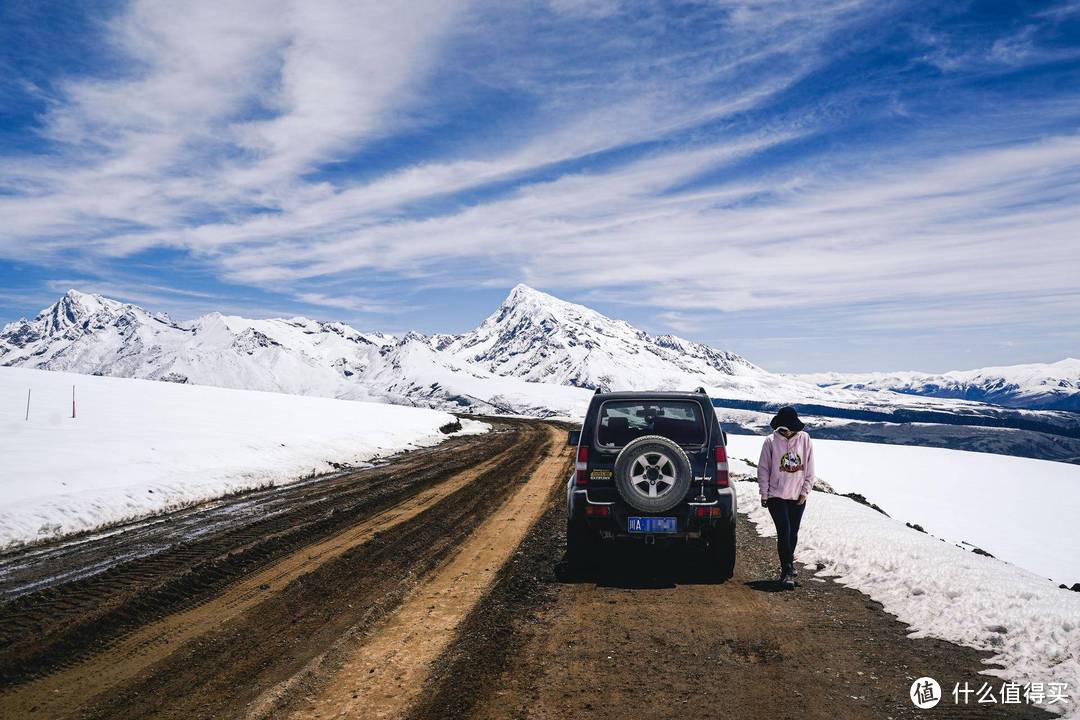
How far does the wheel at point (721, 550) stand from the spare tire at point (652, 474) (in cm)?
71

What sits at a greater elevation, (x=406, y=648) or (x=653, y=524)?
(x=653, y=524)

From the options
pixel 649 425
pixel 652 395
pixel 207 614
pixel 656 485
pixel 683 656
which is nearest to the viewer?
pixel 683 656

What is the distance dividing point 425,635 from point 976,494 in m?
33.7

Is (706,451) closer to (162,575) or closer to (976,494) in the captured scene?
(162,575)

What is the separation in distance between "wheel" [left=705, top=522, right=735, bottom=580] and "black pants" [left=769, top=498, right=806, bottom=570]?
1.78ft

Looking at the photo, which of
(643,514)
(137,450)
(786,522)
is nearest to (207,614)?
(643,514)

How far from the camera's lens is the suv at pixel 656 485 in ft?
23.5

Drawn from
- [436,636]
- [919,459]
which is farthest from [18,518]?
[919,459]

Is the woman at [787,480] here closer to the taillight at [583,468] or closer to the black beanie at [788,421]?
the black beanie at [788,421]

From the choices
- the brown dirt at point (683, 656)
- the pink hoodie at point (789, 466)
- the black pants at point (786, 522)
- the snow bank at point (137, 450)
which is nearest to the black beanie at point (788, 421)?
the pink hoodie at point (789, 466)

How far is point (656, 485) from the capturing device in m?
7.16

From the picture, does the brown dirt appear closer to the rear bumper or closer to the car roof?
the rear bumper

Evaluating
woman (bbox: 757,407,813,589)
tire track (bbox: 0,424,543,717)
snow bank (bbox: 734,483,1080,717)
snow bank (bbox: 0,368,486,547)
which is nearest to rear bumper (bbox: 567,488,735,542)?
woman (bbox: 757,407,813,589)

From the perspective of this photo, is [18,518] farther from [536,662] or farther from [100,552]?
[536,662]
